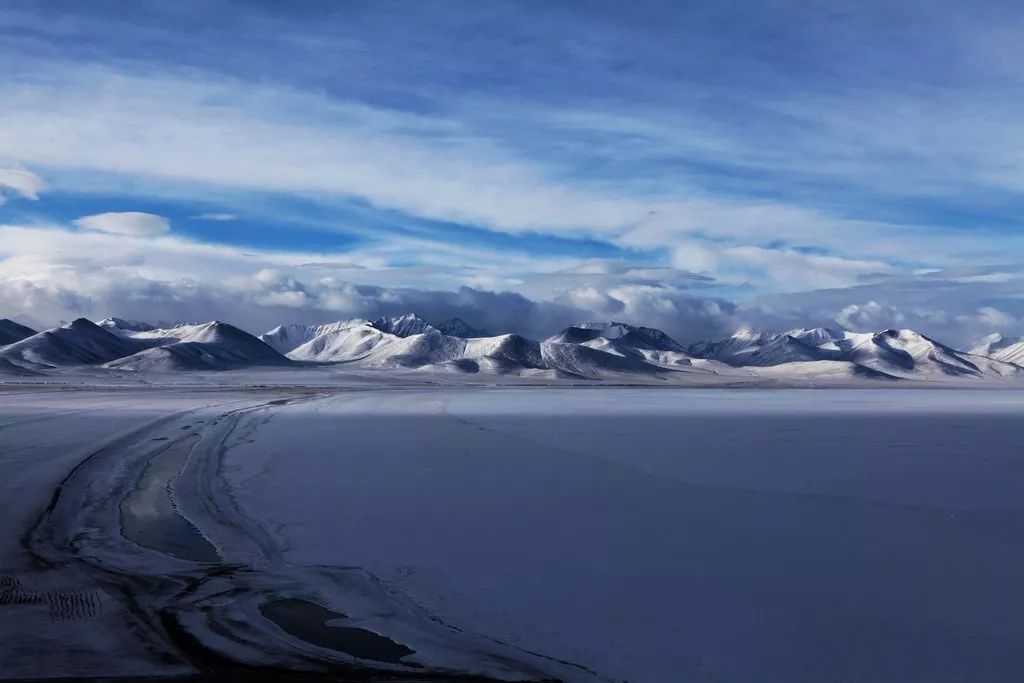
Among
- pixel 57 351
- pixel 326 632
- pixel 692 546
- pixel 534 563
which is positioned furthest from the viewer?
Answer: pixel 57 351

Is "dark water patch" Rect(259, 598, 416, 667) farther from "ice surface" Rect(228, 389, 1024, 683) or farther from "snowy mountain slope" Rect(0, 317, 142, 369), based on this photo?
"snowy mountain slope" Rect(0, 317, 142, 369)

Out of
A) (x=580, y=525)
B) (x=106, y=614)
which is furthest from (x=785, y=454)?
(x=106, y=614)

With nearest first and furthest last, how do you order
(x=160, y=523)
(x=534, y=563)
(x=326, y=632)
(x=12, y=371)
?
(x=326, y=632) → (x=534, y=563) → (x=160, y=523) → (x=12, y=371)

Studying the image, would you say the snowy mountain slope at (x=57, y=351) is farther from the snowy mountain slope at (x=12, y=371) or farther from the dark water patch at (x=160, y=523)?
the dark water patch at (x=160, y=523)

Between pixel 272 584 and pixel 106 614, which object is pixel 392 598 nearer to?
pixel 272 584

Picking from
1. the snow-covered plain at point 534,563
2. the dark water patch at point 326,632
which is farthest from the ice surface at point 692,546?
the dark water patch at point 326,632

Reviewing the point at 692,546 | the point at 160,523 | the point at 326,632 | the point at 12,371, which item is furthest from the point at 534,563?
the point at 12,371

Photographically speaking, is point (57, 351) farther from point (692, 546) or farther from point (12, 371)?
point (692, 546)
